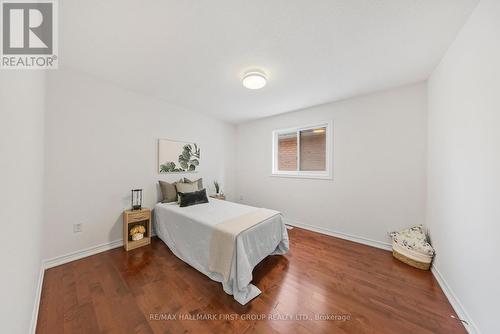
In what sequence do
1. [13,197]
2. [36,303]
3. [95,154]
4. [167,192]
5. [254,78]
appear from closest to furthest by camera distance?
1. [13,197]
2. [36,303]
3. [254,78]
4. [95,154]
5. [167,192]

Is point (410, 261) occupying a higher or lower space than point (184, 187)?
lower

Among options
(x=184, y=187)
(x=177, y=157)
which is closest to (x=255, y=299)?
(x=184, y=187)

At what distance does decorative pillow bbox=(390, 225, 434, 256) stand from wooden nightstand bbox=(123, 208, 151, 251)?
369 cm

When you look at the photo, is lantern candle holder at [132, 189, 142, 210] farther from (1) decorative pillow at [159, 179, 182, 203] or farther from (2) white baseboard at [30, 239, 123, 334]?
(2) white baseboard at [30, 239, 123, 334]

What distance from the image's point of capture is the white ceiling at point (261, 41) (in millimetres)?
1319

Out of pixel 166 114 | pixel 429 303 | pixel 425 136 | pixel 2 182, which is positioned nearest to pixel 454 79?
pixel 425 136

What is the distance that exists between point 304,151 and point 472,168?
2.35m

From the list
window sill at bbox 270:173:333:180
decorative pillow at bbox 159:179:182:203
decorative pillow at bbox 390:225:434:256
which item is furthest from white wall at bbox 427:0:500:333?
decorative pillow at bbox 159:179:182:203

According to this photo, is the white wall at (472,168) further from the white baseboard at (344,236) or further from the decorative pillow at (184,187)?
the decorative pillow at (184,187)

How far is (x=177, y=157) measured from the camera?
133 inches

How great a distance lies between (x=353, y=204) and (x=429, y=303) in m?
1.45

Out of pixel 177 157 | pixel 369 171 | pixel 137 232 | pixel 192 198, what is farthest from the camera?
pixel 177 157

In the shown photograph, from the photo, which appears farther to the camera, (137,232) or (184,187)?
(184,187)

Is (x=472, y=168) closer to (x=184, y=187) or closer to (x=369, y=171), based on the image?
(x=369, y=171)
